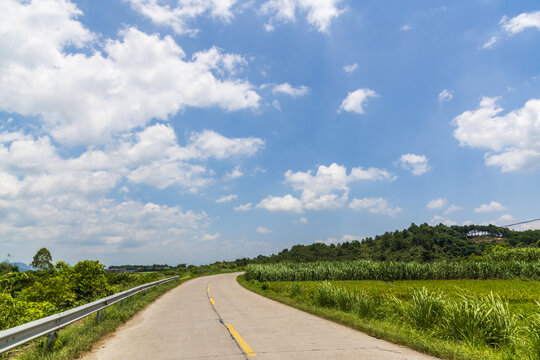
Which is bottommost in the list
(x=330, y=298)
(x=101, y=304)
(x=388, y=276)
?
(x=388, y=276)

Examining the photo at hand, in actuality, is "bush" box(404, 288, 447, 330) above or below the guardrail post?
below

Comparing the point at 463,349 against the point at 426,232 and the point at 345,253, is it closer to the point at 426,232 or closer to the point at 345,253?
the point at 345,253

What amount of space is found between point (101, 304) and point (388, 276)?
1329 inches

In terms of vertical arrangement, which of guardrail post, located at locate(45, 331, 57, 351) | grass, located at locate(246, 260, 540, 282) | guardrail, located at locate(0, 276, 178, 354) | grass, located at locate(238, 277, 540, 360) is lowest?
grass, located at locate(246, 260, 540, 282)

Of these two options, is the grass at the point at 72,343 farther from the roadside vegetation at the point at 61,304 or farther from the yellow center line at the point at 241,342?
the yellow center line at the point at 241,342

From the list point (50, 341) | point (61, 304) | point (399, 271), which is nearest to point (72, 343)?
point (50, 341)

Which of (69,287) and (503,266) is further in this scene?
(503,266)

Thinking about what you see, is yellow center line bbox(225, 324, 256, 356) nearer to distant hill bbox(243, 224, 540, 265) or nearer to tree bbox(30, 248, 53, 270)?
tree bbox(30, 248, 53, 270)

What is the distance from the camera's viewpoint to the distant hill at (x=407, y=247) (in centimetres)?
7831

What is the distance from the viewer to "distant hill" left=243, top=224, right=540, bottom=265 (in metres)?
78.3

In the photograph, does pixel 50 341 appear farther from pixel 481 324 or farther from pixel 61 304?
pixel 481 324

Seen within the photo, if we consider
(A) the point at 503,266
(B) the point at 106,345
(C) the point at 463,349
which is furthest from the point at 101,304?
(A) the point at 503,266

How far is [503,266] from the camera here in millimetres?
35156

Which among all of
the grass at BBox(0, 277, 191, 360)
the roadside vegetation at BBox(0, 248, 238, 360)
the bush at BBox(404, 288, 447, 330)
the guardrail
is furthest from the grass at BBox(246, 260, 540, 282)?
the guardrail
